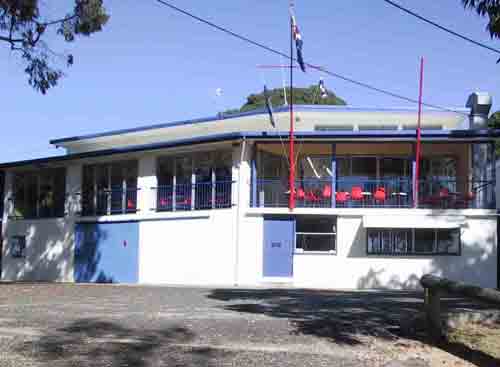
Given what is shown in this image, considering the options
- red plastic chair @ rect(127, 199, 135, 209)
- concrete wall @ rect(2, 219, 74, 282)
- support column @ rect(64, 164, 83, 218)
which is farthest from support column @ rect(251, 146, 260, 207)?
concrete wall @ rect(2, 219, 74, 282)

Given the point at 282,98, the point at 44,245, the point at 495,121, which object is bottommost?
the point at 44,245

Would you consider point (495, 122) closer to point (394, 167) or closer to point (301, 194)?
point (394, 167)

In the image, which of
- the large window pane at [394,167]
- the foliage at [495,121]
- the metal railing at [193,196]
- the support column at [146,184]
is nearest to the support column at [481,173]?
the large window pane at [394,167]

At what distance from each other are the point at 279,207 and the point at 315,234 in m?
1.50

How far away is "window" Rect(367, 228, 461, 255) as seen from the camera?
2142 cm

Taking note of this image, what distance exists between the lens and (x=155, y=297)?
1531 centimetres

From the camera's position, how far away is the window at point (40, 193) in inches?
1090

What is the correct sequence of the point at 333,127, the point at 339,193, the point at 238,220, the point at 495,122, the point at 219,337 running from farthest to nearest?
the point at 495,122 < the point at 333,127 < the point at 238,220 < the point at 339,193 < the point at 219,337

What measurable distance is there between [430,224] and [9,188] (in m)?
17.9

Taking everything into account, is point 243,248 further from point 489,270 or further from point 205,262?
point 489,270

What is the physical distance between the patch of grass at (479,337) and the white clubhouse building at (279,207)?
39.6 ft

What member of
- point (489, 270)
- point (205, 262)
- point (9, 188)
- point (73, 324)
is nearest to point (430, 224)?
point (489, 270)

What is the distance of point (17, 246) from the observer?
93.3ft

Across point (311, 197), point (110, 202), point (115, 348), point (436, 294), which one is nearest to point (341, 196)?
point (311, 197)
